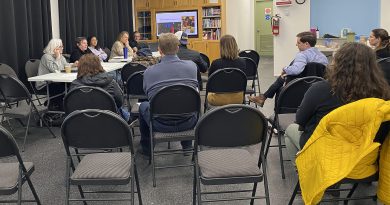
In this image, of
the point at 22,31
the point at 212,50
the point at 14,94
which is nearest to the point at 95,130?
the point at 14,94

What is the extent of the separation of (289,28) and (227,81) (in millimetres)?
5078

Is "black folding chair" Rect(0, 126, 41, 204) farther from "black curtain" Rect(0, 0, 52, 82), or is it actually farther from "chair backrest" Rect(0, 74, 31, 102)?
"black curtain" Rect(0, 0, 52, 82)

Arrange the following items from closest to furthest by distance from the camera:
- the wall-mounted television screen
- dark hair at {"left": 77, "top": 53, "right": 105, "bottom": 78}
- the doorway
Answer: dark hair at {"left": 77, "top": 53, "right": 105, "bottom": 78} → the wall-mounted television screen → the doorway

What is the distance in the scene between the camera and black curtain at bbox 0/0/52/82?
225 inches

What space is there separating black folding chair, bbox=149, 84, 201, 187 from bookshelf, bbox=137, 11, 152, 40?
307 inches

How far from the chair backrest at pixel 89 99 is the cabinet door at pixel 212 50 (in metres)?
7.03

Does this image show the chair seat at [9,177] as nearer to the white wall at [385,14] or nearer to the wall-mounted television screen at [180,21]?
the white wall at [385,14]

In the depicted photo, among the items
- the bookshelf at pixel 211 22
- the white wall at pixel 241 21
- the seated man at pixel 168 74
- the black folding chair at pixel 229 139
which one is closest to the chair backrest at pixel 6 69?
the seated man at pixel 168 74

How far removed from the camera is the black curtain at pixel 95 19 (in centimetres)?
733

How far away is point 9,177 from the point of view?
8.19 ft

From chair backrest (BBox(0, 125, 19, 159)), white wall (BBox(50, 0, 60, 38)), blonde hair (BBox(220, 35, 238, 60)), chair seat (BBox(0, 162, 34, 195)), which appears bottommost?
chair seat (BBox(0, 162, 34, 195))

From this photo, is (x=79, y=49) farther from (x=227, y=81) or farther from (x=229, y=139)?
(x=229, y=139)

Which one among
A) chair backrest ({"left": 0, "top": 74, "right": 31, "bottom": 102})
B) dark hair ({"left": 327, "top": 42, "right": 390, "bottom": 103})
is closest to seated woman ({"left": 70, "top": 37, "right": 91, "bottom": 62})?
chair backrest ({"left": 0, "top": 74, "right": 31, "bottom": 102})

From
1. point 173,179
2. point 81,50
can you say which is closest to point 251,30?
point 81,50
